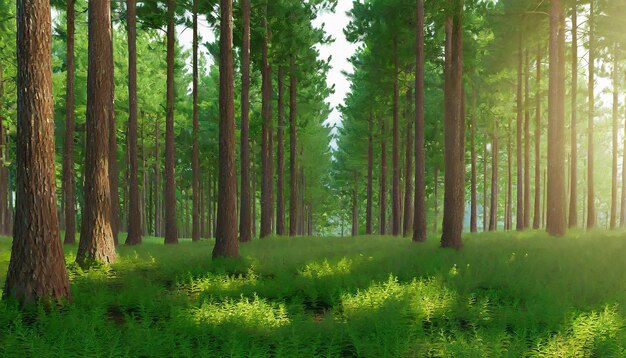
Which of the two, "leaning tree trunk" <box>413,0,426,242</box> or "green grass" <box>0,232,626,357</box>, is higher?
"leaning tree trunk" <box>413,0,426,242</box>

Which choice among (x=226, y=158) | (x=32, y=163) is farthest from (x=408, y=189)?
(x=32, y=163)

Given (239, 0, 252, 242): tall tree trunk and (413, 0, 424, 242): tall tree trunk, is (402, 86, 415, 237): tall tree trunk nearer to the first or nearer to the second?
(413, 0, 424, 242): tall tree trunk

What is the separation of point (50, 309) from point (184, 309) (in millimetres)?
2148

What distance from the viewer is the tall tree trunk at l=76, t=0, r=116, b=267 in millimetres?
12023

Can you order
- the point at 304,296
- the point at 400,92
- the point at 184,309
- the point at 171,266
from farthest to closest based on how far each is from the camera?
1. the point at 400,92
2. the point at 171,266
3. the point at 304,296
4. the point at 184,309

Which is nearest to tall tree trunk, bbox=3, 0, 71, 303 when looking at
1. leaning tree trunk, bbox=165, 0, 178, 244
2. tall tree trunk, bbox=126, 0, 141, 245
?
tall tree trunk, bbox=126, 0, 141, 245

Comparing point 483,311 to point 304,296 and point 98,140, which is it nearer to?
point 304,296

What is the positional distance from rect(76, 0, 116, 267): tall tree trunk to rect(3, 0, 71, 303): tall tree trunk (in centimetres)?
389

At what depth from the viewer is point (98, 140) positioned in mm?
12148

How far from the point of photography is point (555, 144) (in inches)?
687

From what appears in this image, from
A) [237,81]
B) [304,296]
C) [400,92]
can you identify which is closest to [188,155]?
[237,81]

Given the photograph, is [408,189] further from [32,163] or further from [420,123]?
[32,163]

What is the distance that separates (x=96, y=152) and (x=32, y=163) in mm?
4102

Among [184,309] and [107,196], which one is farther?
[107,196]
